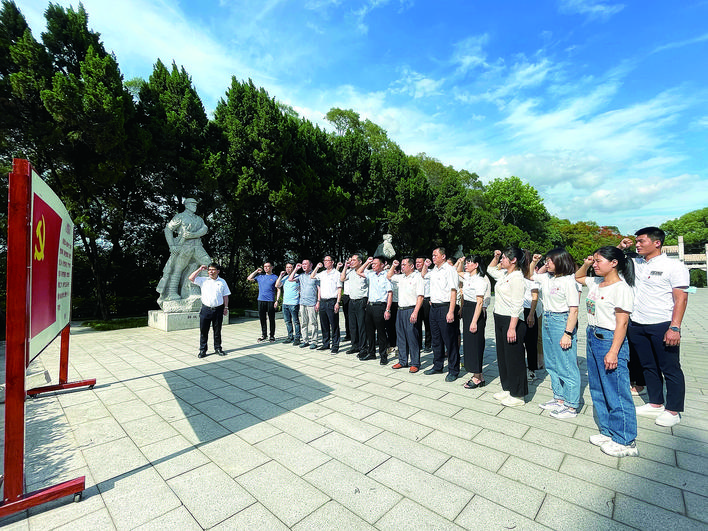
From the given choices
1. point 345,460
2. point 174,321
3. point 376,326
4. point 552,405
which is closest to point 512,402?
point 552,405

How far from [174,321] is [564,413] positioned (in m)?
9.03

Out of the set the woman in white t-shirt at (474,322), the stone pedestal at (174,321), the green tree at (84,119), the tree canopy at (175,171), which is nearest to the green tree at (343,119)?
the tree canopy at (175,171)

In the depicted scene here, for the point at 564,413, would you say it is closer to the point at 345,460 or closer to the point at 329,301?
the point at 345,460

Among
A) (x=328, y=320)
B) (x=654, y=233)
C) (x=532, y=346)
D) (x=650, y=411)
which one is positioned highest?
(x=654, y=233)

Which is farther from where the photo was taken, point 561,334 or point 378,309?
point 378,309

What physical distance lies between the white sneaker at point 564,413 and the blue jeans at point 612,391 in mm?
479

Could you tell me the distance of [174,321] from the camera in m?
9.16

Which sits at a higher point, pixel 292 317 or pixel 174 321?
pixel 292 317

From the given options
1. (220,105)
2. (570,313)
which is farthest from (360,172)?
(570,313)

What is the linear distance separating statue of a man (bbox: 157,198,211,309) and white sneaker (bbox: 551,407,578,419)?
9.44m

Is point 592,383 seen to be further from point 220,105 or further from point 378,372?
point 220,105

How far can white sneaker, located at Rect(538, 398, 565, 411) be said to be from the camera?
338 centimetres

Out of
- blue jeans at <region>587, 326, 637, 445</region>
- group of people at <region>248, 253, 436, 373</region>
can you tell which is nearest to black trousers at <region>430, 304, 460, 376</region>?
group of people at <region>248, 253, 436, 373</region>

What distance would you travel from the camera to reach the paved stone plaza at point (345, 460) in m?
1.99
